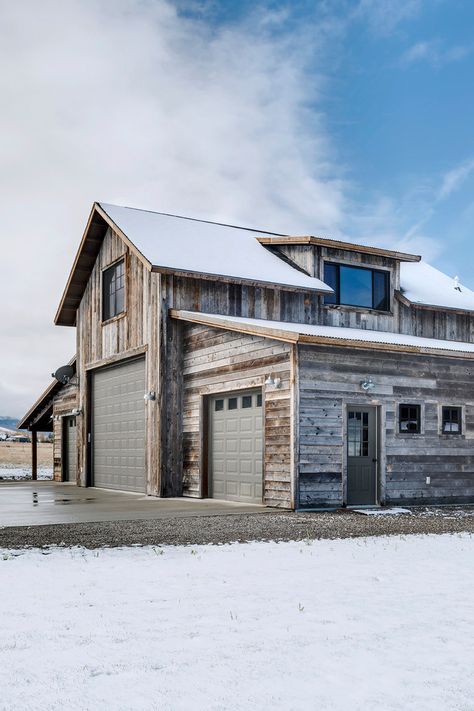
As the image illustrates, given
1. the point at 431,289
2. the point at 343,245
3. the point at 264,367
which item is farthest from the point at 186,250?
the point at 431,289

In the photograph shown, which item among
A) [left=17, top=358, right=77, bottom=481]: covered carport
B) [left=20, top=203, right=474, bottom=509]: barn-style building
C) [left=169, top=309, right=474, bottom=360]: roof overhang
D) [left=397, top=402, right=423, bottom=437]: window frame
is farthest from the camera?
[left=17, top=358, right=77, bottom=481]: covered carport

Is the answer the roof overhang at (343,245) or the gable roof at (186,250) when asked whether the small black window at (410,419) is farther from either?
the roof overhang at (343,245)

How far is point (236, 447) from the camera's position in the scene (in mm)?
16109

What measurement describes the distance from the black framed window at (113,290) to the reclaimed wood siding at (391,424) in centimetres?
806

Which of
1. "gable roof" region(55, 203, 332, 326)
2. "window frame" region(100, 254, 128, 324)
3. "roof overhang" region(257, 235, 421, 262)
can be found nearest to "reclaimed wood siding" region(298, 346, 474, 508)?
"gable roof" region(55, 203, 332, 326)

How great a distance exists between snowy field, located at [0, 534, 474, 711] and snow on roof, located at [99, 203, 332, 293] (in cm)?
1046

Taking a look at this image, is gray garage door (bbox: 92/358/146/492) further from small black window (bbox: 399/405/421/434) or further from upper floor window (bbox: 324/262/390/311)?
small black window (bbox: 399/405/421/434)

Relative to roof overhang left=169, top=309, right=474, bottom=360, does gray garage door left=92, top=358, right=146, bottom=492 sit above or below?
below

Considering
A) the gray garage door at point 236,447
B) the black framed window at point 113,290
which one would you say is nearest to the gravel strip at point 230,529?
the gray garage door at point 236,447

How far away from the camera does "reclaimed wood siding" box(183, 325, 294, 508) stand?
14141 mm

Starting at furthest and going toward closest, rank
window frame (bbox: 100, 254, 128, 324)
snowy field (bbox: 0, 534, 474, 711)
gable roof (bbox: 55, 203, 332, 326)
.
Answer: window frame (bbox: 100, 254, 128, 324), gable roof (bbox: 55, 203, 332, 326), snowy field (bbox: 0, 534, 474, 711)

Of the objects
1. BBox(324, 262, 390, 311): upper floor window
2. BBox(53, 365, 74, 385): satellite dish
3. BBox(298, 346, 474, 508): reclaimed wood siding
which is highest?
BBox(324, 262, 390, 311): upper floor window

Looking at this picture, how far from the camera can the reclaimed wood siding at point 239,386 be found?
14141 mm

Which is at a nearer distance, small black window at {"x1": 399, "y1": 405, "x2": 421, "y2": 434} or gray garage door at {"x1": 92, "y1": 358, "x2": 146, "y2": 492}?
small black window at {"x1": 399, "y1": 405, "x2": 421, "y2": 434}
